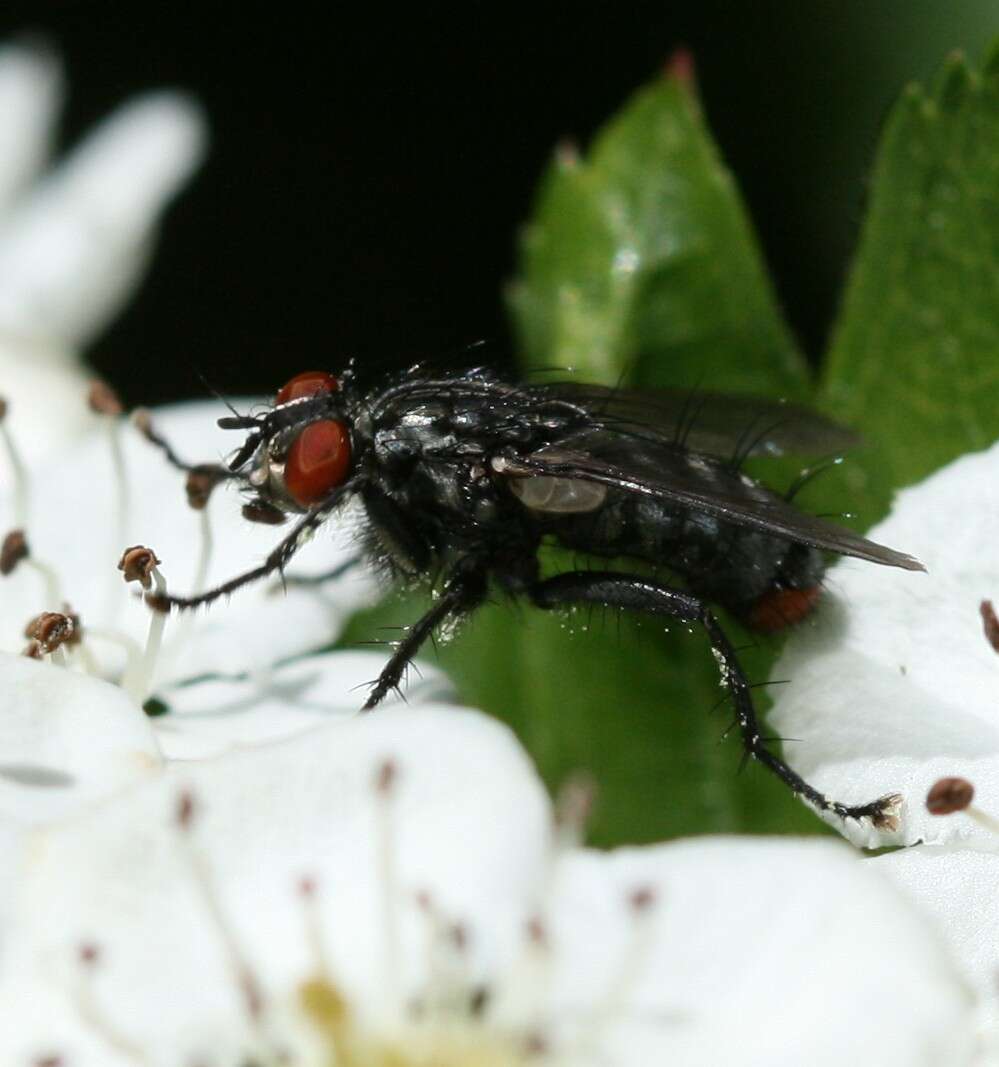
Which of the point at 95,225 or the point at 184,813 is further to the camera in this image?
the point at 95,225

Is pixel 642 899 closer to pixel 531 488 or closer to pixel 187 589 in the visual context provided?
pixel 531 488

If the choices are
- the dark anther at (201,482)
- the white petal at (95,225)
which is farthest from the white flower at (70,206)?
the dark anther at (201,482)

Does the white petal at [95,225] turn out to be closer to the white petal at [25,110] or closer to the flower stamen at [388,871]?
the white petal at [25,110]

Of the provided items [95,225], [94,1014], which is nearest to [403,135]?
[95,225]

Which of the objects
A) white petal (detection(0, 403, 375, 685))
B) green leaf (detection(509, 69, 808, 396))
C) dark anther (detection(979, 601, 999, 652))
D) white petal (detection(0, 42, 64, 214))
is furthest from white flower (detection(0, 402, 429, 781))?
white petal (detection(0, 42, 64, 214))

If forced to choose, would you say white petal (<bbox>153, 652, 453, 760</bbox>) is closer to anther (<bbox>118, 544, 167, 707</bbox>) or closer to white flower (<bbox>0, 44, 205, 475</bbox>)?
anther (<bbox>118, 544, 167, 707</bbox>)

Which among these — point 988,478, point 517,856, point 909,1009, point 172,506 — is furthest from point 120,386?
point 909,1009
